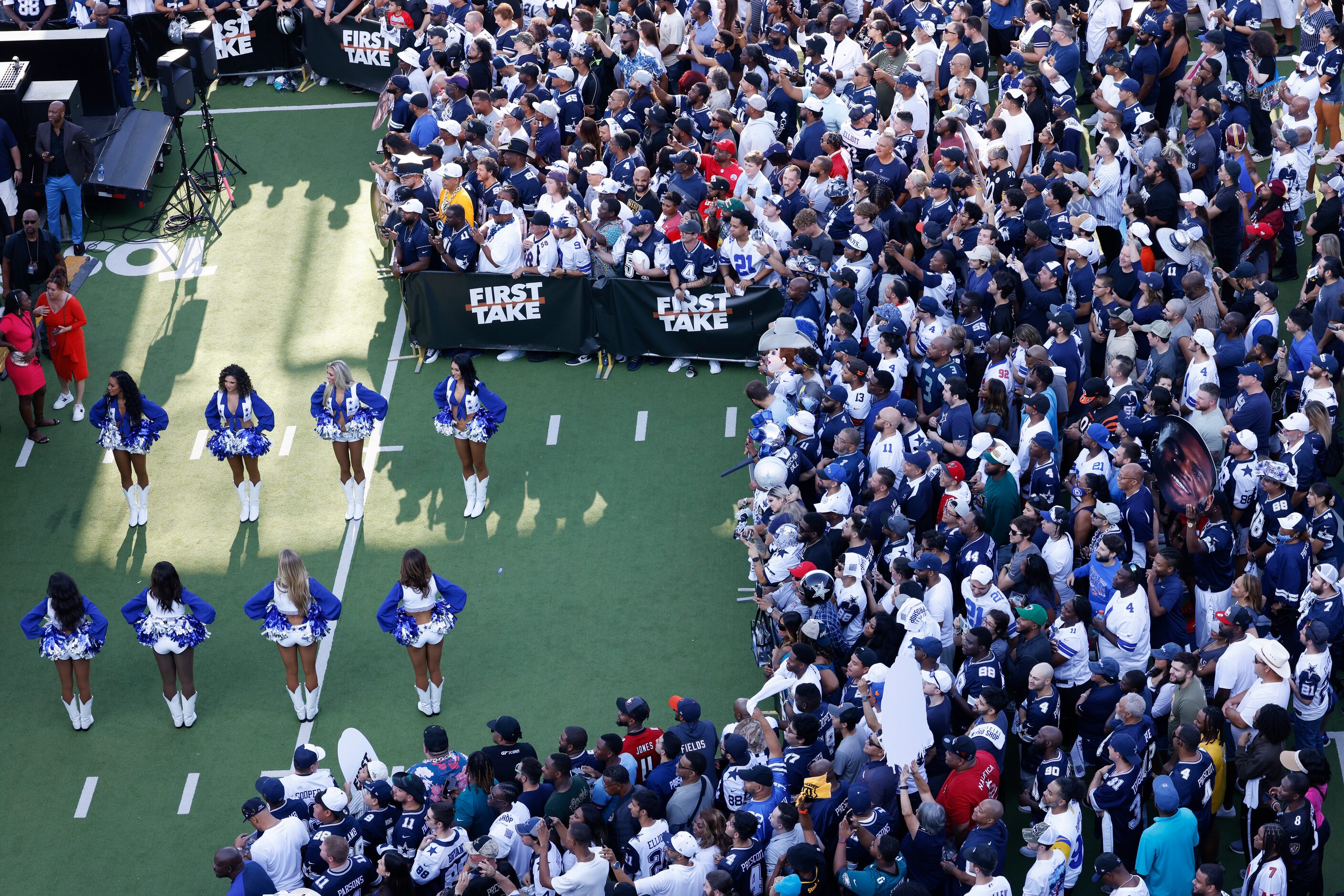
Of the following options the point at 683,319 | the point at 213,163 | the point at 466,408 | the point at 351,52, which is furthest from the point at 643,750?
the point at 351,52

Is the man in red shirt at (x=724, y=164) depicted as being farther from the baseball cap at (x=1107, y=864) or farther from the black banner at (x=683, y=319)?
the baseball cap at (x=1107, y=864)

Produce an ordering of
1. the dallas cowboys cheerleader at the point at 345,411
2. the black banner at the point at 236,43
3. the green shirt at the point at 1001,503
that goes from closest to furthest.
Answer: the green shirt at the point at 1001,503, the dallas cowboys cheerleader at the point at 345,411, the black banner at the point at 236,43

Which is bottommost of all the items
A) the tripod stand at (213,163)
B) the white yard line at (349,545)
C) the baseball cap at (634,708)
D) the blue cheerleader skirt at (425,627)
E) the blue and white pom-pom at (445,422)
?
the white yard line at (349,545)

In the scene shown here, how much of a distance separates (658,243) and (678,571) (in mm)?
3915

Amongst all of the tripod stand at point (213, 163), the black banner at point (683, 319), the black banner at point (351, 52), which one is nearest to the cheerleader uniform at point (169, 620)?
the black banner at point (683, 319)

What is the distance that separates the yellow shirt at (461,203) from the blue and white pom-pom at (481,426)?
3449mm

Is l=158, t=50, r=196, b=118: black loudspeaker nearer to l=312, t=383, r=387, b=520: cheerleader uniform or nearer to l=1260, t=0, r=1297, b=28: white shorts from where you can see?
l=312, t=383, r=387, b=520: cheerleader uniform

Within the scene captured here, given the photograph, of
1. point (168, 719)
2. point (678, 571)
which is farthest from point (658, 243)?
point (168, 719)

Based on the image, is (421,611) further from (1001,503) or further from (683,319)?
(683,319)

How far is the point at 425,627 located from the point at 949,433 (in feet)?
16.0

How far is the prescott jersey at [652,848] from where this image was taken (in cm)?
1052

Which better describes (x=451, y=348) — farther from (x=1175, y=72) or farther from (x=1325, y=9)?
(x=1325, y=9)

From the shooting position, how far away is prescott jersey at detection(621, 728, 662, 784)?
11680mm

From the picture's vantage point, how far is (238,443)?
15.5 meters
